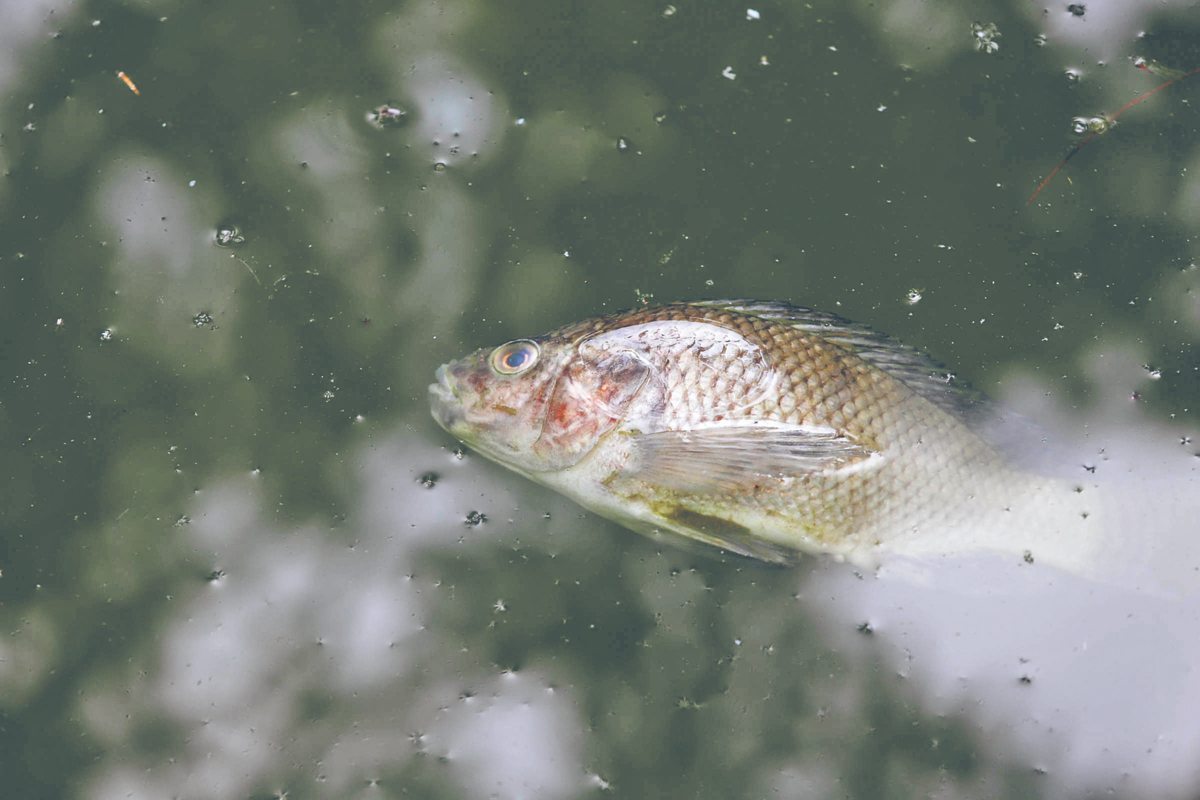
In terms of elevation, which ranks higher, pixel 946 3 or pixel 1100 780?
pixel 946 3

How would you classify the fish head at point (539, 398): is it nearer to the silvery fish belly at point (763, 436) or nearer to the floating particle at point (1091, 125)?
the silvery fish belly at point (763, 436)

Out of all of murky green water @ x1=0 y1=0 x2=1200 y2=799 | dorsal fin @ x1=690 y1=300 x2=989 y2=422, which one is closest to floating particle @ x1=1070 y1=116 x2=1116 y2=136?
murky green water @ x1=0 y1=0 x2=1200 y2=799

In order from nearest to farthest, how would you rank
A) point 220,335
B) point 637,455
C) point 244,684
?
point 637,455 → point 244,684 → point 220,335

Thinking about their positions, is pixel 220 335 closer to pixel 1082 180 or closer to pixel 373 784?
pixel 373 784

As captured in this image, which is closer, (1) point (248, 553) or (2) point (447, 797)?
(2) point (447, 797)

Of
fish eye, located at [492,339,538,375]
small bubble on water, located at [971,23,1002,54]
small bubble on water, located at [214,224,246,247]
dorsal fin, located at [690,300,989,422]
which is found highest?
small bubble on water, located at [971,23,1002,54]

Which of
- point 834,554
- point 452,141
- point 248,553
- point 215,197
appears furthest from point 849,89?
point 248,553

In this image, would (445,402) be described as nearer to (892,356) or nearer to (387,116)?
(387,116)

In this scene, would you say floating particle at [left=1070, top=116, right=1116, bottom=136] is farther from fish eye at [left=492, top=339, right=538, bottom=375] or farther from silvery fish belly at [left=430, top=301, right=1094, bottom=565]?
fish eye at [left=492, top=339, right=538, bottom=375]
